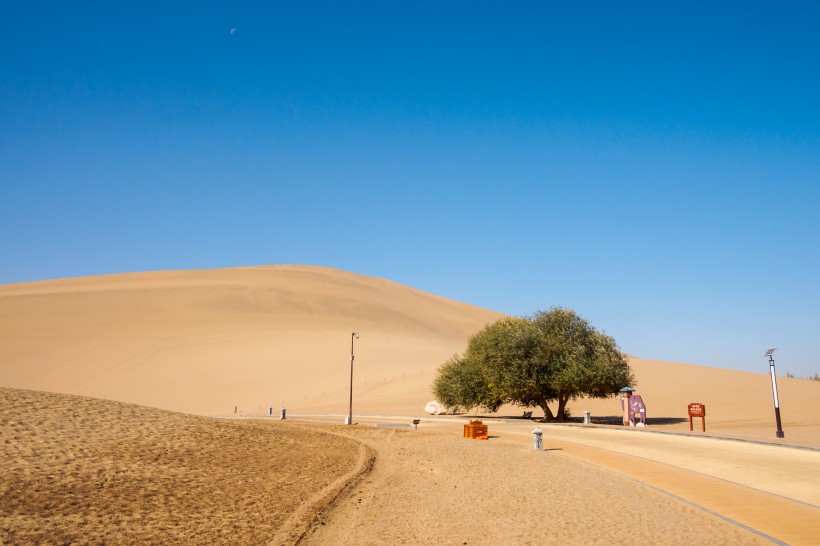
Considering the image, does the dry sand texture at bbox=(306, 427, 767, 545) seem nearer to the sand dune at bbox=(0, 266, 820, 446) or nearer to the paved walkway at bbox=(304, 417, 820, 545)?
the paved walkway at bbox=(304, 417, 820, 545)

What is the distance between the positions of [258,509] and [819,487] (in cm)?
1144

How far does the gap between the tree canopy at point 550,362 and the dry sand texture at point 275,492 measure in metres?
→ 18.3

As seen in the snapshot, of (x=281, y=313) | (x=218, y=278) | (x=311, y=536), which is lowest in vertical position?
(x=311, y=536)

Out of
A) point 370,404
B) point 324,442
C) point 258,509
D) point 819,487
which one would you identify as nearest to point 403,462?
point 324,442

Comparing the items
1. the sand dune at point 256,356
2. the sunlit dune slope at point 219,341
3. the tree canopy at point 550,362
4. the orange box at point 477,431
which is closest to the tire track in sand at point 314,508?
the orange box at point 477,431

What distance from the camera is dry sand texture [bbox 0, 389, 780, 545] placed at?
11.4m

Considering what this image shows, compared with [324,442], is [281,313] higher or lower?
higher

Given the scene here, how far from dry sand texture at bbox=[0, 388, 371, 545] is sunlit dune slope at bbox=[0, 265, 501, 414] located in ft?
112

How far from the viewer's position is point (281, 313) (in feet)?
361

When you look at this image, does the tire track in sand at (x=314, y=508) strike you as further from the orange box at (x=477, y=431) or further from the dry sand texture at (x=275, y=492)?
the orange box at (x=477, y=431)

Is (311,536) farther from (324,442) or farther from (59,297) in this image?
(59,297)

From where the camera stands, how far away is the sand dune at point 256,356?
58.4 metres

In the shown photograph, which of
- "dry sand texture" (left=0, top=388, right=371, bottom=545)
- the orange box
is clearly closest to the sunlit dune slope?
the orange box

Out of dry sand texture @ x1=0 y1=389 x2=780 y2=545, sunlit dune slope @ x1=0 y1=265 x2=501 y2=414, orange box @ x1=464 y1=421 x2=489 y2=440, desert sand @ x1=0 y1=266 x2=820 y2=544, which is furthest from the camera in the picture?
sunlit dune slope @ x1=0 y1=265 x2=501 y2=414
